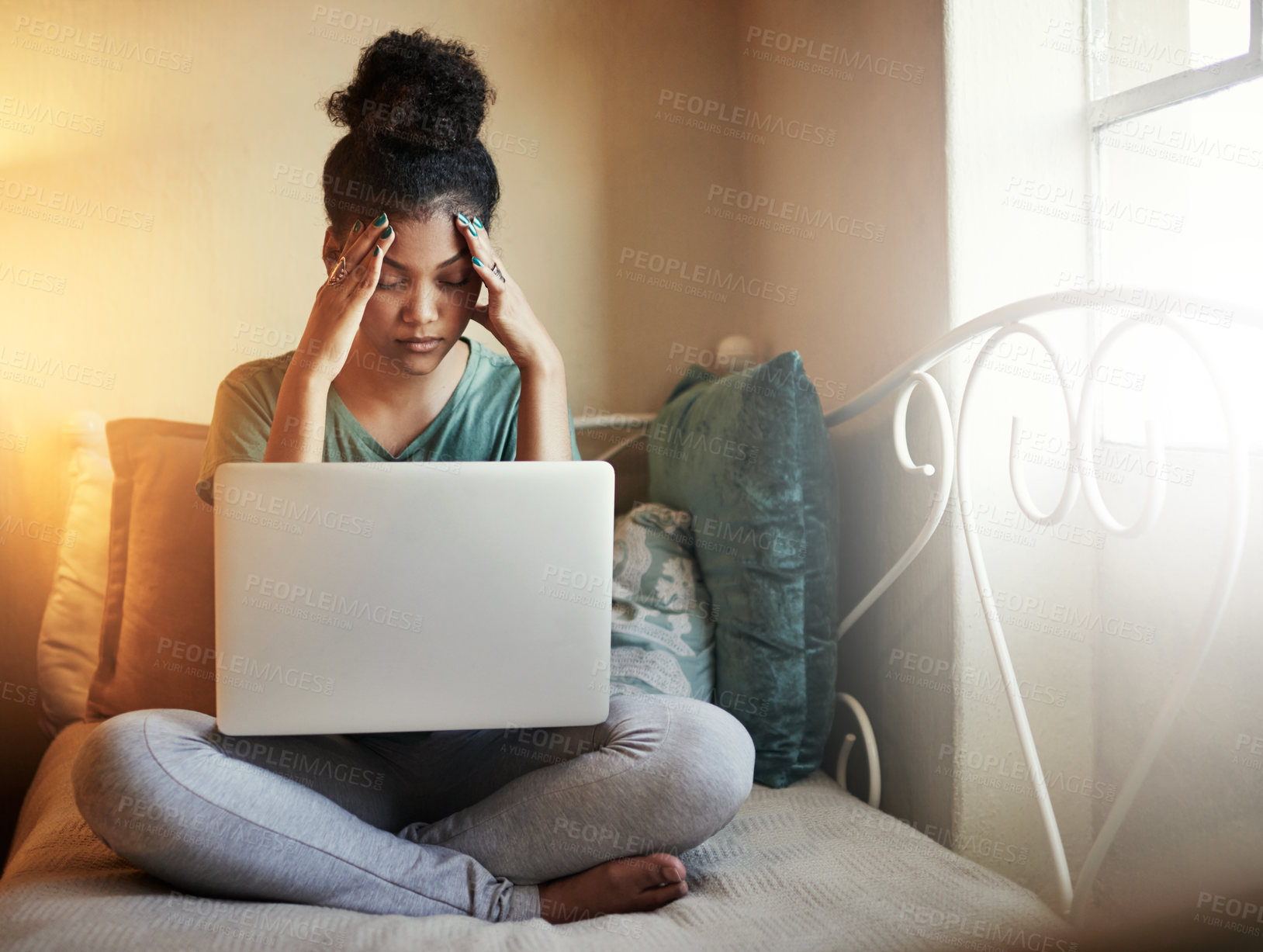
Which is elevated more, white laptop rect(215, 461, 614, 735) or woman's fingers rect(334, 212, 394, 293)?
woman's fingers rect(334, 212, 394, 293)

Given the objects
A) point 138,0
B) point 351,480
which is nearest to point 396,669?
point 351,480

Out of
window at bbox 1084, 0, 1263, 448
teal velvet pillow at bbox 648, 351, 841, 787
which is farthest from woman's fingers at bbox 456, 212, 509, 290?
window at bbox 1084, 0, 1263, 448

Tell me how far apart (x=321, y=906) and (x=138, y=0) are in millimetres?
1541

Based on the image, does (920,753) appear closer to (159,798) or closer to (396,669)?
(396,669)

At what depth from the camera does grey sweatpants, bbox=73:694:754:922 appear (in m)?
0.81

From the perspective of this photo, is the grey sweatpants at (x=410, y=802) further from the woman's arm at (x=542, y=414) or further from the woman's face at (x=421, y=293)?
the woman's face at (x=421, y=293)

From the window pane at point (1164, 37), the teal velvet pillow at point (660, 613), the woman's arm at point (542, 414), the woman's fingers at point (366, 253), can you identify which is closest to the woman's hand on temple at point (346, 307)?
the woman's fingers at point (366, 253)

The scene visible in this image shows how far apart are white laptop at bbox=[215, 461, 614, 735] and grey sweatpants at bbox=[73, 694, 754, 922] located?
→ 11 centimetres

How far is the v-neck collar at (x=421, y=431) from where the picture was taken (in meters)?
1.21

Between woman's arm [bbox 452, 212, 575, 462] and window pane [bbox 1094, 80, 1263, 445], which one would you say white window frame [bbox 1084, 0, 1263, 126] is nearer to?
window pane [bbox 1094, 80, 1263, 445]

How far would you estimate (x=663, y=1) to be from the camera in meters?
1.75

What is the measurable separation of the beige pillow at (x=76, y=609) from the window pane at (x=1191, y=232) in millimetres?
1532

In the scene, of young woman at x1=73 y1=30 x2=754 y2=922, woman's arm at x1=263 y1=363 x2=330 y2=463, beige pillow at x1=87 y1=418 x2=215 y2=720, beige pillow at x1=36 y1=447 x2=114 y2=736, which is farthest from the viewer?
beige pillow at x1=36 y1=447 x2=114 y2=736

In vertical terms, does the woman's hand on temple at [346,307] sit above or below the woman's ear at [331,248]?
below
